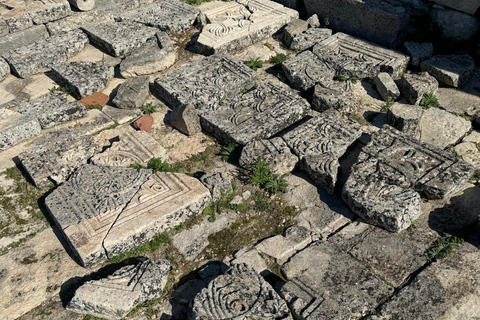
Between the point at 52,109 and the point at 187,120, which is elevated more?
the point at 187,120

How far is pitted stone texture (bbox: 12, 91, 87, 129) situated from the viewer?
7.10 metres

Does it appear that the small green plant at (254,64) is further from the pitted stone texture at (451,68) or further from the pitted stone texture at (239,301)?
the pitted stone texture at (239,301)

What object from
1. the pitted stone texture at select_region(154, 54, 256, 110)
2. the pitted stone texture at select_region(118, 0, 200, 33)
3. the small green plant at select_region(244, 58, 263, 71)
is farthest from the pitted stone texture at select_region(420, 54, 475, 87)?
the pitted stone texture at select_region(118, 0, 200, 33)

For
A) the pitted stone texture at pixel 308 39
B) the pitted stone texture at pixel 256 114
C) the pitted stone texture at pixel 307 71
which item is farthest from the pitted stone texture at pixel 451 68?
the pitted stone texture at pixel 256 114

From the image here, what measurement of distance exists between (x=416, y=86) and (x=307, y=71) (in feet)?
6.08

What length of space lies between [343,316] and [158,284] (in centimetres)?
199

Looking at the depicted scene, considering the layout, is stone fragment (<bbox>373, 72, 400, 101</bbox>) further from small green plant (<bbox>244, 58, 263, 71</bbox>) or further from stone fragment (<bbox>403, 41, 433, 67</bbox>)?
small green plant (<bbox>244, 58, 263, 71</bbox>)

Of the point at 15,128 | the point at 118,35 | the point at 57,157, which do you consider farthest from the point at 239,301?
the point at 118,35

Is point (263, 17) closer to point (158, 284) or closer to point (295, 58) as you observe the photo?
point (295, 58)

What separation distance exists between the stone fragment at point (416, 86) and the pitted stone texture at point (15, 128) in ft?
20.0

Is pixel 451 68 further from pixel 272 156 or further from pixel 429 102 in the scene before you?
pixel 272 156

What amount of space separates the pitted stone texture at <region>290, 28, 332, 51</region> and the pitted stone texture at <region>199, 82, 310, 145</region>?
1799 millimetres

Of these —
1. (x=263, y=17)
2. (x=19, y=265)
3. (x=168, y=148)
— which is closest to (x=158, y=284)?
(x=19, y=265)

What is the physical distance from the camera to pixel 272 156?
6211 mm
